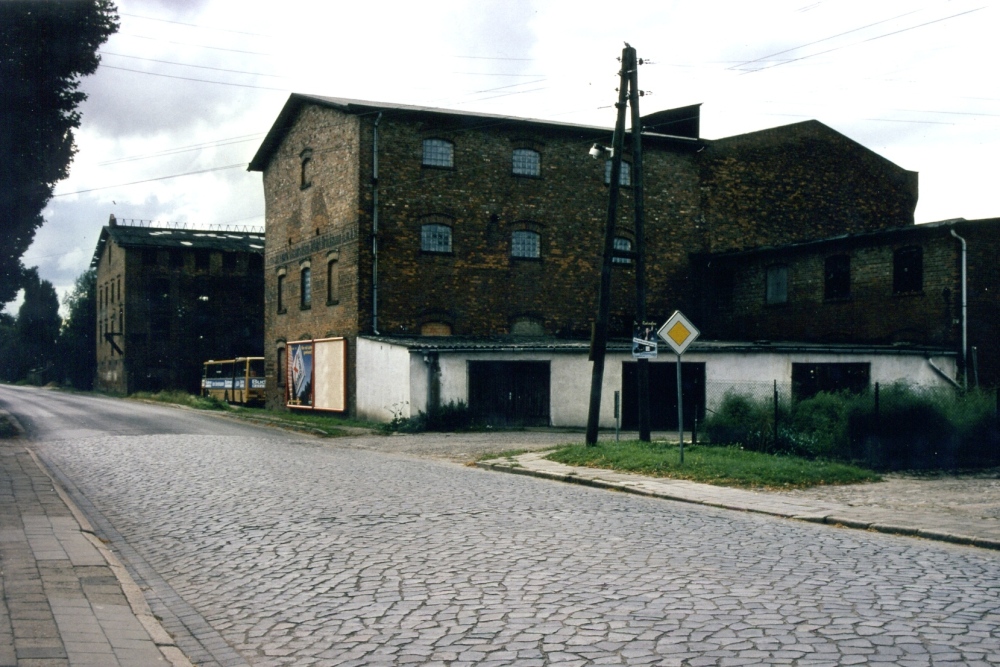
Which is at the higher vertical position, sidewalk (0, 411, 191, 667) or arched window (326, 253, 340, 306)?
arched window (326, 253, 340, 306)

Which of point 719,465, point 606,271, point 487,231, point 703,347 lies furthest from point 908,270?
point 719,465

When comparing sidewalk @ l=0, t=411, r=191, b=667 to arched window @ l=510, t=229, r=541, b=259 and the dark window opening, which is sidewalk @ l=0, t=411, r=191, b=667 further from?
arched window @ l=510, t=229, r=541, b=259

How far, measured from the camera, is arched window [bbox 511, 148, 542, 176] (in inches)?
1379

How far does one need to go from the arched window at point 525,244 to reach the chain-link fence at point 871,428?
52.3 feet

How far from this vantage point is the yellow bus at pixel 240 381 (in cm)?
4728

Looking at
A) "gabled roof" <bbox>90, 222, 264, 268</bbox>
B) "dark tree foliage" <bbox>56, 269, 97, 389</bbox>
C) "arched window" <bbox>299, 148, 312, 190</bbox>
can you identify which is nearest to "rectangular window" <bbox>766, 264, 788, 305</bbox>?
"arched window" <bbox>299, 148, 312, 190</bbox>

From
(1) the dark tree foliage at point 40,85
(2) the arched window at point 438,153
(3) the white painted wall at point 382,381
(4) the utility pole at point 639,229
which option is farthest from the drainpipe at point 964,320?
(1) the dark tree foliage at point 40,85

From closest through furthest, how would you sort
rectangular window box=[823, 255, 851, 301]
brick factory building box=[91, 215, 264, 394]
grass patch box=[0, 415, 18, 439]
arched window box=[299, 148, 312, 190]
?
1. grass patch box=[0, 415, 18, 439]
2. rectangular window box=[823, 255, 851, 301]
3. arched window box=[299, 148, 312, 190]
4. brick factory building box=[91, 215, 264, 394]

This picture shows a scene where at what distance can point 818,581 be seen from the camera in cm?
720

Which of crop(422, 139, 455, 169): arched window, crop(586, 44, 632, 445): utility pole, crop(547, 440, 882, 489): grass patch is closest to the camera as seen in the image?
crop(547, 440, 882, 489): grass patch

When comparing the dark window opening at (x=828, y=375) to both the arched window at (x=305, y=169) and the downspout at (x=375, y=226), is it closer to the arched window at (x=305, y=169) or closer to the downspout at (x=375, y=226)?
the downspout at (x=375, y=226)

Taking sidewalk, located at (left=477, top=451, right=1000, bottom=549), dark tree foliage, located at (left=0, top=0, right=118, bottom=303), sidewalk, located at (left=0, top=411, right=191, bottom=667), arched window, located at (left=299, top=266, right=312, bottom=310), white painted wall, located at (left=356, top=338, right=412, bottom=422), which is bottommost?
sidewalk, located at (left=477, top=451, right=1000, bottom=549)

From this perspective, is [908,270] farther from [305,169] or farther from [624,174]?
[305,169]

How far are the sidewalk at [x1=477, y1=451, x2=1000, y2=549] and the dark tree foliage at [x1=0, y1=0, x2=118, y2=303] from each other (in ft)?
46.2
